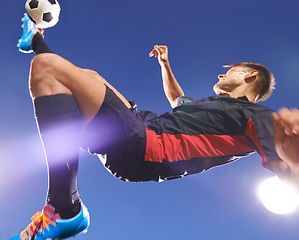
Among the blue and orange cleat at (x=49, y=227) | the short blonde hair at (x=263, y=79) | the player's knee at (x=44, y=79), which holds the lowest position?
the blue and orange cleat at (x=49, y=227)

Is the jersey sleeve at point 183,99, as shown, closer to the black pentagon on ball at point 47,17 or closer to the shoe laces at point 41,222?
the black pentagon on ball at point 47,17

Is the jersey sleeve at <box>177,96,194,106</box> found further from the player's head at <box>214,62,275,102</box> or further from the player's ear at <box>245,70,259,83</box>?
the player's ear at <box>245,70,259,83</box>

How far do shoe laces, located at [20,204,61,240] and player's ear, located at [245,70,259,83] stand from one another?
2.22m

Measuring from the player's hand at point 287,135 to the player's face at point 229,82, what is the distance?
3.38ft

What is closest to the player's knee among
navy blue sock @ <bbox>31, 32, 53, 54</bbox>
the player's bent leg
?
the player's bent leg

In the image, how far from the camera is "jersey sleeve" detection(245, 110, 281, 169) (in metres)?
1.80

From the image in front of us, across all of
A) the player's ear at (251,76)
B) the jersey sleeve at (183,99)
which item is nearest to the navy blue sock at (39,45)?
the jersey sleeve at (183,99)

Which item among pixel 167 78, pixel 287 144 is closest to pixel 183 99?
pixel 167 78

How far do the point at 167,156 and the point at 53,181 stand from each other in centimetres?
84

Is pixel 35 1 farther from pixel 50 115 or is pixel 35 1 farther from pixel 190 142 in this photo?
pixel 190 142

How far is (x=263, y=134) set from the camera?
72.4 inches

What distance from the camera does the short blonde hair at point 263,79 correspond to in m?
2.93

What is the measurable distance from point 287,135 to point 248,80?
4.17 ft

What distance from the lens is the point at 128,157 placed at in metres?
1.91
